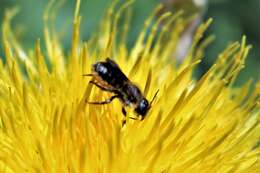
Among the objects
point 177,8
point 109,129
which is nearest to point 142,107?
point 109,129

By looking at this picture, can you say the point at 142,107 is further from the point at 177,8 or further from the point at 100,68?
the point at 177,8

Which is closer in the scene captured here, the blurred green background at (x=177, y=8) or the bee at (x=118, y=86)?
the bee at (x=118, y=86)

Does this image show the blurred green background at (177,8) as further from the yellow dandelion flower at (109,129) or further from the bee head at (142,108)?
the bee head at (142,108)

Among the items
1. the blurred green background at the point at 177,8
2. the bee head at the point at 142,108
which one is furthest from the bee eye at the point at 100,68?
the blurred green background at the point at 177,8

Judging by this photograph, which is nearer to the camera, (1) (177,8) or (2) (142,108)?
(2) (142,108)

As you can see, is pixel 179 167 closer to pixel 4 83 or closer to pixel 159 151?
pixel 159 151

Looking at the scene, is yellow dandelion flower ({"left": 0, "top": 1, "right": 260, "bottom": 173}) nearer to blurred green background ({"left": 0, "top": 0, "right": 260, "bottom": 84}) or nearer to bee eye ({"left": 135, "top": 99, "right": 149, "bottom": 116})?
bee eye ({"left": 135, "top": 99, "right": 149, "bottom": 116})
